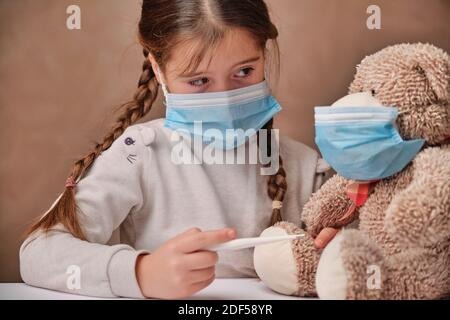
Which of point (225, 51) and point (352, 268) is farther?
point (225, 51)

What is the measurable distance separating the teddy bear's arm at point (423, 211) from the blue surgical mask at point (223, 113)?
233 millimetres

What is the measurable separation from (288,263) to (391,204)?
0.16m

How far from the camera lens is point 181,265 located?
81cm

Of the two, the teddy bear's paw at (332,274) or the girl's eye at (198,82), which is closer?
the teddy bear's paw at (332,274)

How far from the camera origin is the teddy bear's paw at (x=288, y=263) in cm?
83

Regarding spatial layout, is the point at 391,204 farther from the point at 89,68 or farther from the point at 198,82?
the point at 89,68

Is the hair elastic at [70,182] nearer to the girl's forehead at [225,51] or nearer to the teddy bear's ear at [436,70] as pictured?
the girl's forehead at [225,51]

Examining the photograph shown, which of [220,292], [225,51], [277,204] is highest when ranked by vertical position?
[225,51]

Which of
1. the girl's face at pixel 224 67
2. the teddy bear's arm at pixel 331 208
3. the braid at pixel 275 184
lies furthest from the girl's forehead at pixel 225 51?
the teddy bear's arm at pixel 331 208

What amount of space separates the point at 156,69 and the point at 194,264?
28cm

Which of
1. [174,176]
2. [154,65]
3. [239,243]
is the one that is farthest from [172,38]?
[239,243]

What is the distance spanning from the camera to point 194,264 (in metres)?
0.81
